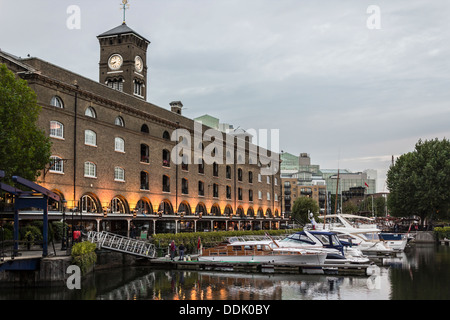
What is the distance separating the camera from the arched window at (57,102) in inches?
1658

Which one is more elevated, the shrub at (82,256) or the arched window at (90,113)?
the arched window at (90,113)

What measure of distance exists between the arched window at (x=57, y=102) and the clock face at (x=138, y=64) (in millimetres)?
21163

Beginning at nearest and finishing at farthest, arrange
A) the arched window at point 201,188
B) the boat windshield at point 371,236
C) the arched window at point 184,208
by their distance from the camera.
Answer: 1. the boat windshield at point 371,236
2. the arched window at point 184,208
3. the arched window at point 201,188

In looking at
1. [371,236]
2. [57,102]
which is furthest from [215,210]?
[57,102]

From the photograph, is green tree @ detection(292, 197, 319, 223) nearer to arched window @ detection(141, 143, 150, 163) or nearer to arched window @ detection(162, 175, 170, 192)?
arched window @ detection(162, 175, 170, 192)

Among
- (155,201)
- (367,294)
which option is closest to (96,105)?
(155,201)

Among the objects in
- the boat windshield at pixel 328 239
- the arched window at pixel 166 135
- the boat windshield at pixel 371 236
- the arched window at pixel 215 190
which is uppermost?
the arched window at pixel 166 135

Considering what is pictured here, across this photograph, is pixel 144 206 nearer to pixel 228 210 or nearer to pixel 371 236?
pixel 228 210

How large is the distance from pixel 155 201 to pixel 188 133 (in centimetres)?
1200

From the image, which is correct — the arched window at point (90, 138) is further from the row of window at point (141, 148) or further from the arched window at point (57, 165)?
the arched window at point (57, 165)

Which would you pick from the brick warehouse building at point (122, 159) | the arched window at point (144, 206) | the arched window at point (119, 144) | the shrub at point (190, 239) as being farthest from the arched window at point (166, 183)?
the shrub at point (190, 239)

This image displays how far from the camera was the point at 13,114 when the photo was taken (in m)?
32.0

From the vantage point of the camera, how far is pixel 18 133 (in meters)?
32.0
